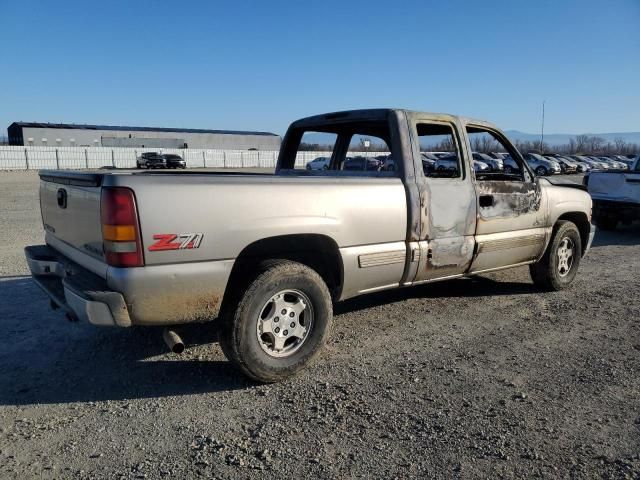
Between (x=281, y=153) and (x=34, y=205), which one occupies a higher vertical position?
(x=281, y=153)

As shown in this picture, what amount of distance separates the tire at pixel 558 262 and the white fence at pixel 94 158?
114ft

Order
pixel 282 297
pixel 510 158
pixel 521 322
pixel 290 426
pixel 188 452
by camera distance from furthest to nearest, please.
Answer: pixel 510 158, pixel 521 322, pixel 282 297, pixel 290 426, pixel 188 452

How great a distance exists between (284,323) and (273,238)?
24.4 inches

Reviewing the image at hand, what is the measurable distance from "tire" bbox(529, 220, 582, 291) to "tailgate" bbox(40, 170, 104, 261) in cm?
480

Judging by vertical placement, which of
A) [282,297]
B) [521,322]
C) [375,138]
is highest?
[375,138]

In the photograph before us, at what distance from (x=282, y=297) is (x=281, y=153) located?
2861mm

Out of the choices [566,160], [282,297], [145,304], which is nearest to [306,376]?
[282,297]

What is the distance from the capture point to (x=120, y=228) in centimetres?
295

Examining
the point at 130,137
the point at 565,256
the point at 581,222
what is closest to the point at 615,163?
the point at 581,222

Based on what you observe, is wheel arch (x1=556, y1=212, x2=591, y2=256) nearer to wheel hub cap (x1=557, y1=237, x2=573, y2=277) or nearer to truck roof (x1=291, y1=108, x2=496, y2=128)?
wheel hub cap (x1=557, y1=237, x2=573, y2=277)

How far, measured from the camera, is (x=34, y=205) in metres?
14.6

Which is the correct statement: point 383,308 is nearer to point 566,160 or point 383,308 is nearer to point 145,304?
point 145,304

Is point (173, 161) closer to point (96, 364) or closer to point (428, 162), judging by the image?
point (428, 162)

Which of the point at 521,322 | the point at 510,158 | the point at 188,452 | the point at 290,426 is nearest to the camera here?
the point at 188,452
